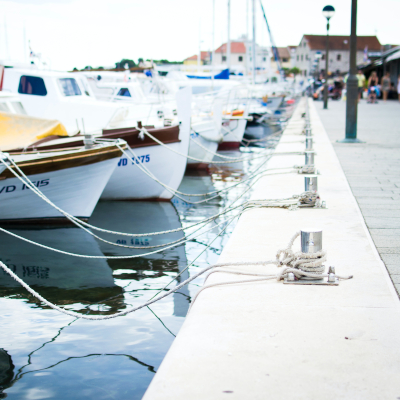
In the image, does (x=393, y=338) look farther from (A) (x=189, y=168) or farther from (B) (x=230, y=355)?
(A) (x=189, y=168)

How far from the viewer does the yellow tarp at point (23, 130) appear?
30.5ft

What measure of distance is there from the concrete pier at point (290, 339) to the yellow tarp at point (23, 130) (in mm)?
6704

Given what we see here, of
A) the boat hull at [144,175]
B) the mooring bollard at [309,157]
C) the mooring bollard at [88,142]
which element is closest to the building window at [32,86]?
the boat hull at [144,175]

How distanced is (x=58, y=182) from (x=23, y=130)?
1727 mm

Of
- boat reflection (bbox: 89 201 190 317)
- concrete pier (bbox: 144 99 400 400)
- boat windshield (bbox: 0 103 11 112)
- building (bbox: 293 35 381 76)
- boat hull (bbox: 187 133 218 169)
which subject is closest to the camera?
concrete pier (bbox: 144 99 400 400)

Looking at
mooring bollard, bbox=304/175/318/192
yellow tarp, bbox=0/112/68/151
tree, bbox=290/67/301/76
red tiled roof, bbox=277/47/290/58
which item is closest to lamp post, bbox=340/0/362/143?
yellow tarp, bbox=0/112/68/151


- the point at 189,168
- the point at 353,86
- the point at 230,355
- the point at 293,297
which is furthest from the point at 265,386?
the point at 189,168

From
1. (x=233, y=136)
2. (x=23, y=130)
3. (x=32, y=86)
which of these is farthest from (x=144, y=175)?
(x=233, y=136)

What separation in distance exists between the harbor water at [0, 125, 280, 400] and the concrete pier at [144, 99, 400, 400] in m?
1.19

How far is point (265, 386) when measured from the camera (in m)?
2.03

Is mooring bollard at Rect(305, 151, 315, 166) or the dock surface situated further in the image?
mooring bollard at Rect(305, 151, 315, 166)

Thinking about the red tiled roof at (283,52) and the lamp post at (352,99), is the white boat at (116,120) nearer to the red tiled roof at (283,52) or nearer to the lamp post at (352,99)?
the lamp post at (352,99)

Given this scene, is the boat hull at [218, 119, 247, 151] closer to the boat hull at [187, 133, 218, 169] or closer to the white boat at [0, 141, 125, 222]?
the boat hull at [187, 133, 218, 169]

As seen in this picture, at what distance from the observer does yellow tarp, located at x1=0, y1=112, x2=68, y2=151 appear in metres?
9.28
